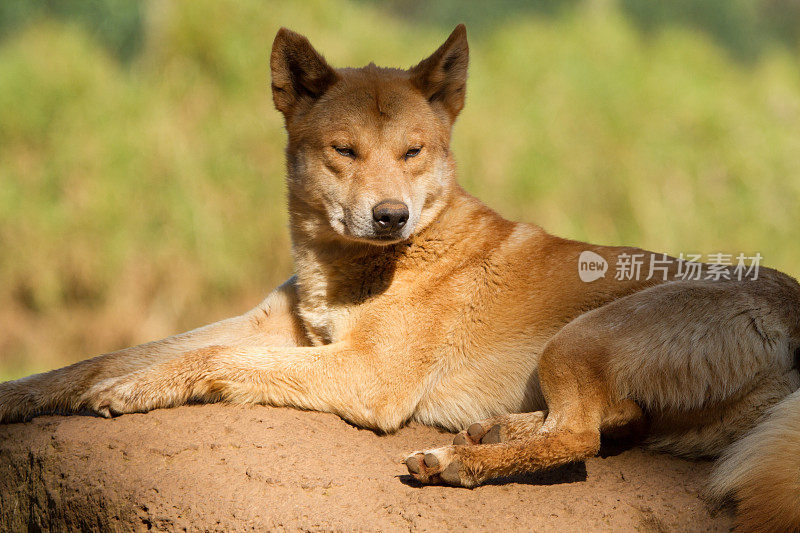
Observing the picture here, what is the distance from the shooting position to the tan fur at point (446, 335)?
3.70 m

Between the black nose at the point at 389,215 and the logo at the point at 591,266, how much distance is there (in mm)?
1092

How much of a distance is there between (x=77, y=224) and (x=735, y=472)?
782 centimetres

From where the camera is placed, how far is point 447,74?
4703 mm

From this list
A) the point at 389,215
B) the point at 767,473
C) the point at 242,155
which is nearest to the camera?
the point at 767,473

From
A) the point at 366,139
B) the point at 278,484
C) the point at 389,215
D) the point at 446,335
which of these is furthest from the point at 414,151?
the point at 278,484

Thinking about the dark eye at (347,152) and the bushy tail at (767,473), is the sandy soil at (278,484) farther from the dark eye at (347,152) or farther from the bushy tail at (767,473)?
the dark eye at (347,152)

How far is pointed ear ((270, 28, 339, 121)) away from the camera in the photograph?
4414mm

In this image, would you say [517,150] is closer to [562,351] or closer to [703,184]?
[703,184]

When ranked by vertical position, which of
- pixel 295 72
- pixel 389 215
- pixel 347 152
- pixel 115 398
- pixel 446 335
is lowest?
pixel 115 398

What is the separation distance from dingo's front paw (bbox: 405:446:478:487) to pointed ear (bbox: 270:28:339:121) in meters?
2.19

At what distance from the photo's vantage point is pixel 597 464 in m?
3.84

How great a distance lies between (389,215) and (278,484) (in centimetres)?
141

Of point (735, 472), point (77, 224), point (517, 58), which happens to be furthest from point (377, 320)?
point (517, 58)

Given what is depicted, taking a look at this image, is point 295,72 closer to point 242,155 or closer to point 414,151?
point 414,151
